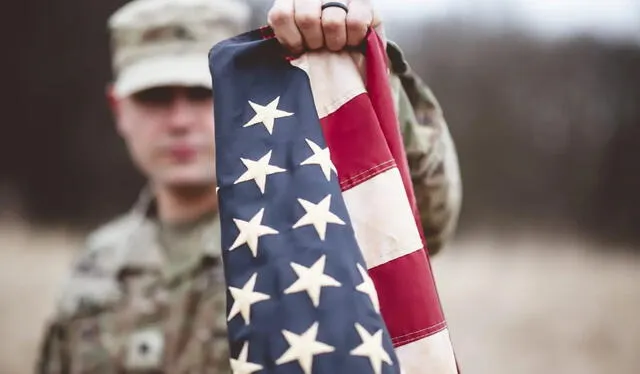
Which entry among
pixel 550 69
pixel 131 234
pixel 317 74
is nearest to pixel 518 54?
pixel 550 69

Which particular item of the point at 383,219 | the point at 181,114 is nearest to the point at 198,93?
the point at 181,114

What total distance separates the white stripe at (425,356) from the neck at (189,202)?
1.60 feet

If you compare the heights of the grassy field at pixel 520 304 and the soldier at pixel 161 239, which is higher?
the soldier at pixel 161 239

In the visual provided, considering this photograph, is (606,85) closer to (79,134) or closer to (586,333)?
(586,333)

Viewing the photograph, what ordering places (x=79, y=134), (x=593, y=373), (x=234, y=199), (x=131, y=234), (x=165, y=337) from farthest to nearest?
(x=79, y=134)
(x=593, y=373)
(x=131, y=234)
(x=165, y=337)
(x=234, y=199)

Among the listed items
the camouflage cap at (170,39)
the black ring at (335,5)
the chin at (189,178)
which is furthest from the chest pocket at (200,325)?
the black ring at (335,5)

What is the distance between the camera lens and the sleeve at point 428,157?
20.2 inches

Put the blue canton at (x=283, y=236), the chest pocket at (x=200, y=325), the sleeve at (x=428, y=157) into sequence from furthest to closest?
the chest pocket at (x=200, y=325), the sleeve at (x=428, y=157), the blue canton at (x=283, y=236)

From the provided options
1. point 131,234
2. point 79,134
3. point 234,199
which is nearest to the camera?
point 234,199

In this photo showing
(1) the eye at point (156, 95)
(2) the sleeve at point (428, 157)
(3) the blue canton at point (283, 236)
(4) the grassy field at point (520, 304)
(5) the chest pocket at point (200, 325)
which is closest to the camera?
(3) the blue canton at point (283, 236)

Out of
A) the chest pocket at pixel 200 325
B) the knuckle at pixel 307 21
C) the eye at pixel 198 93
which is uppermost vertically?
the eye at pixel 198 93

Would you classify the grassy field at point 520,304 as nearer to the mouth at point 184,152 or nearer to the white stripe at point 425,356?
the mouth at point 184,152

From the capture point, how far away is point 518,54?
1046 millimetres

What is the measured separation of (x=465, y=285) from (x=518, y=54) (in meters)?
0.32
